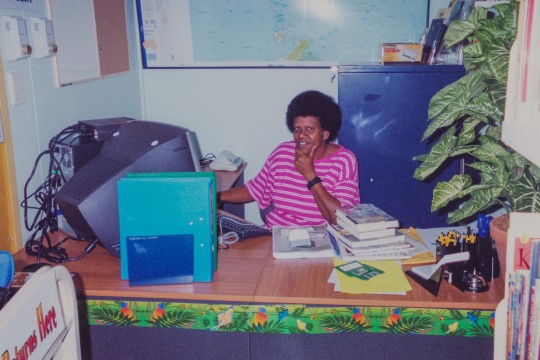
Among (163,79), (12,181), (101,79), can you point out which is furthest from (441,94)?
(163,79)

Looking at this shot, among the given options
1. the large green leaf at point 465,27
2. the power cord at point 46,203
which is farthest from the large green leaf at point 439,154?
the power cord at point 46,203

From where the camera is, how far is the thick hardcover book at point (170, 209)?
171 cm

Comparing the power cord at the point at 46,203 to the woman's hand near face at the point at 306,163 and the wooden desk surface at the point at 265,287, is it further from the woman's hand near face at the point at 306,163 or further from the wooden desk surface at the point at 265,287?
the woman's hand near face at the point at 306,163

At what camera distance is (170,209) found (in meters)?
1.73

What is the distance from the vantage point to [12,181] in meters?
2.04

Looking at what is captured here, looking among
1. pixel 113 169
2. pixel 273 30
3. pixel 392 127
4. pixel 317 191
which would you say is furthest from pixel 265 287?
pixel 273 30

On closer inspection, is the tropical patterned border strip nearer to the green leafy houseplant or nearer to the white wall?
the green leafy houseplant

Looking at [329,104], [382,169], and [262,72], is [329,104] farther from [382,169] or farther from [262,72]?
[262,72]

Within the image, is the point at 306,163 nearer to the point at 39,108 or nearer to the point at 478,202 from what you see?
the point at 478,202

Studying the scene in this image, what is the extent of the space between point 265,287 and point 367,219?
17.5 inches

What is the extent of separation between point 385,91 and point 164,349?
5.53ft

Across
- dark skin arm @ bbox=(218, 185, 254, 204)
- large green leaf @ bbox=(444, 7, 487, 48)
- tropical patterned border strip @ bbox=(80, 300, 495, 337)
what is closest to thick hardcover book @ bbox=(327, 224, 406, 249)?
tropical patterned border strip @ bbox=(80, 300, 495, 337)

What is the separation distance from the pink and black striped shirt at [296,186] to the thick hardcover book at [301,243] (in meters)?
0.43

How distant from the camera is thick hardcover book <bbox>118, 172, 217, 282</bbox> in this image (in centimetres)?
171
